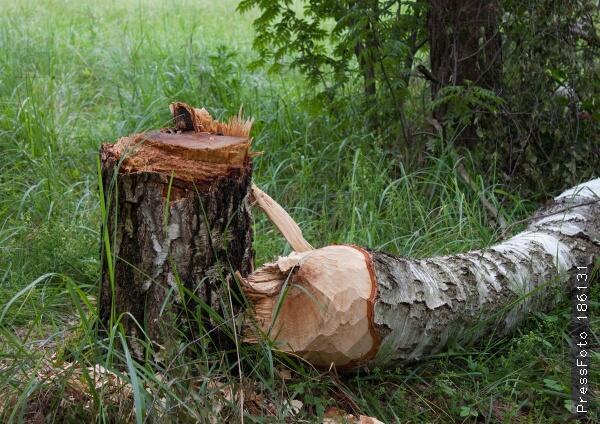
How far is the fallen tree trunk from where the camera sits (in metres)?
2.73

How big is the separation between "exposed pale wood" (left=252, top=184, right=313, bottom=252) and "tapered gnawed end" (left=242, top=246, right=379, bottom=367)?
29 centimetres

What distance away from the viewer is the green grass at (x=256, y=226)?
249cm

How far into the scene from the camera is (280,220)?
313cm

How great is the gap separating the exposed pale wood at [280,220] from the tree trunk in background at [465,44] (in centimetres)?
182

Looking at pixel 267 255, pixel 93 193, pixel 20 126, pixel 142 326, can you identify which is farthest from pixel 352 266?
pixel 20 126

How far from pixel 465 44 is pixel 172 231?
2576 millimetres

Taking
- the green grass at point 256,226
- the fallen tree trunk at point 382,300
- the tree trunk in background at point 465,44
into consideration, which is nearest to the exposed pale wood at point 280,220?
the fallen tree trunk at point 382,300

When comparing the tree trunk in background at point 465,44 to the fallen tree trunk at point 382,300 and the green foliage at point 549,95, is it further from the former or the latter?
the fallen tree trunk at point 382,300

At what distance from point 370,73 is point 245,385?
2699mm

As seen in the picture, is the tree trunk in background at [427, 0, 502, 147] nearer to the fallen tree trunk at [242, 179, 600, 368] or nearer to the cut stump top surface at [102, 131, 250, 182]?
the fallen tree trunk at [242, 179, 600, 368]

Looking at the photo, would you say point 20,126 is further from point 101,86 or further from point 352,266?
point 352,266

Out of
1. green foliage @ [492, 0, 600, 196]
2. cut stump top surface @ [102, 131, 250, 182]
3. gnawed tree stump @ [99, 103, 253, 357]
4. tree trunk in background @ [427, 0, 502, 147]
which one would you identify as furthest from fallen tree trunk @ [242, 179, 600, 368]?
tree trunk in background @ [427, 0, 502, 147]

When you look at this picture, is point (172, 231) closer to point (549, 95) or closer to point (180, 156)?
point (180, 156)

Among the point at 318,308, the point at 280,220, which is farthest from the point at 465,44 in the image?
the point at 318,308
